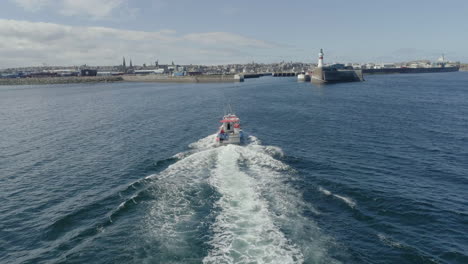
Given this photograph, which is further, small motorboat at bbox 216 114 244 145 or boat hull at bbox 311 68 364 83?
boat hull at bbox 311 68 364 83

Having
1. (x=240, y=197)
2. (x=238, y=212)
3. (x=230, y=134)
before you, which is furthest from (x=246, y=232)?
(x=230, y=134)

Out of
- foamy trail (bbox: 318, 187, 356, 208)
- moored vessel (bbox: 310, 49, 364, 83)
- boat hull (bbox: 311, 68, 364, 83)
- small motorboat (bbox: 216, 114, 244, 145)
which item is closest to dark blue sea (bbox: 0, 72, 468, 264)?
foamy trail (bbox: 318, 187, 356, 208)

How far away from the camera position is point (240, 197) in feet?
80.4

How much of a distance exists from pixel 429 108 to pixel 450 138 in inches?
1220

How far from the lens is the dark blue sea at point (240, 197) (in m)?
18.0

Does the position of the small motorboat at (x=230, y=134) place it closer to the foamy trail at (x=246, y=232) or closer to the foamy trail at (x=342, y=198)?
the foamy trail at (x=246, y=232)

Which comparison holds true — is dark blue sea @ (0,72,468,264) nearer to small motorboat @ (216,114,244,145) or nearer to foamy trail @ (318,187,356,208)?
foamy trail @ (318,187,356,208)

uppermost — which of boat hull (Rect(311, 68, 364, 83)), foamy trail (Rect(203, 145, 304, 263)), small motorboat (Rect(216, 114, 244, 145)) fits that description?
boat hull (Rect(311, 68, 364, 83))

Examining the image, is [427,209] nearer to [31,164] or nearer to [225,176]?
[225,176]

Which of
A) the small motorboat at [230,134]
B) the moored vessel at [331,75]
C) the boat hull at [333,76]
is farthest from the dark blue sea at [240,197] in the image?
the moored vessel at [331,75]

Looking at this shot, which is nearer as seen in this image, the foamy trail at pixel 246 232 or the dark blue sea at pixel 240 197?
the foamy trail at pixel 246 232

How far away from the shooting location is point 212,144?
4188 cm

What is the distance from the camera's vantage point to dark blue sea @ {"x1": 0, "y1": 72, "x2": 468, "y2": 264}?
709 inches

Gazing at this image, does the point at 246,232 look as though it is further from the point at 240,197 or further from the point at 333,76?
the point at 333,76
